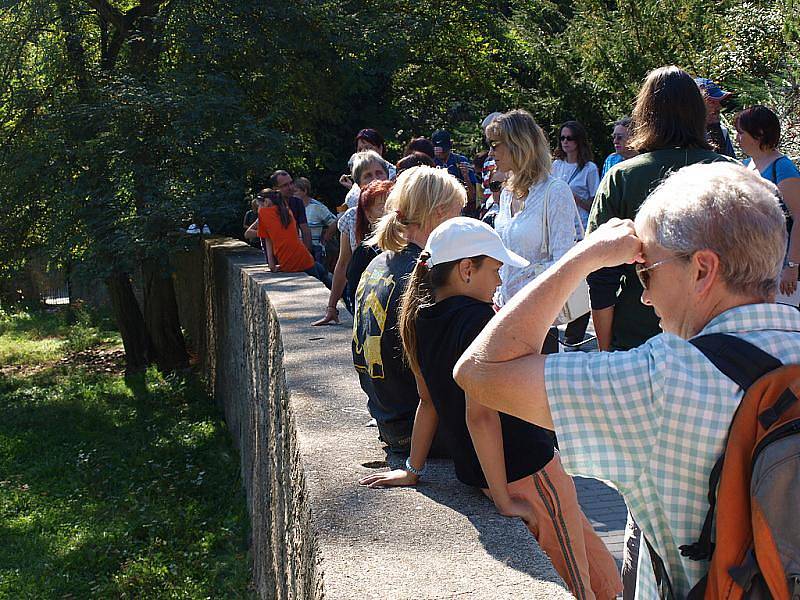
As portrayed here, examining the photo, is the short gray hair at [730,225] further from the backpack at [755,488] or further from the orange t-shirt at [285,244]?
the orange t-shirt at [285,244]

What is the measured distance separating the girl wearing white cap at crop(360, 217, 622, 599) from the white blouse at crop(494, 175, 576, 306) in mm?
1872

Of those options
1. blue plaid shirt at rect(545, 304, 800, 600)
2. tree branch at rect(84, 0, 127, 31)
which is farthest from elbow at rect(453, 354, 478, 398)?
tree branch at rect(84, 0, 127, 31)

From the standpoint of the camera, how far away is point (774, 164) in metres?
5.93

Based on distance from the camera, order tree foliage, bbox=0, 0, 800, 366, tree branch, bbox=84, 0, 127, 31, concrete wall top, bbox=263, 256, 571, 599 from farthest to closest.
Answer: tree branch, bbox=84, 0, 127, 31
tree foliage, bbox=0, 0, 800, 366
concrete wall top, bbox=263, 256, 571, 599

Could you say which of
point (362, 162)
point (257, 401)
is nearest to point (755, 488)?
point (362, 162)

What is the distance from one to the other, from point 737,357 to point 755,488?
259mm

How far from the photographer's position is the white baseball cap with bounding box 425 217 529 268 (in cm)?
299

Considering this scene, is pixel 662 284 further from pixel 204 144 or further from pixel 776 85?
A: pixel 204 144

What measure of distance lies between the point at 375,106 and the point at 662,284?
18061mm

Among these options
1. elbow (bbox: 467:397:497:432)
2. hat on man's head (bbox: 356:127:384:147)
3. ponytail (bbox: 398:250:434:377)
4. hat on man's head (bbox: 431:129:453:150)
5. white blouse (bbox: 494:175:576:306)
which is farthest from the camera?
hat on man's head (bbox: 431:129:453:150)

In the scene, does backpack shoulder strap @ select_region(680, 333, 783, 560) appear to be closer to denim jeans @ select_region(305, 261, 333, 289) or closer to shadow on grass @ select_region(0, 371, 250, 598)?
shadow on grass @ select_region(0, 371, 250, 598)

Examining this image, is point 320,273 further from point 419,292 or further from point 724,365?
point 724,365

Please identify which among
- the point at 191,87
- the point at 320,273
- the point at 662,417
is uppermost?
the point at 191,87

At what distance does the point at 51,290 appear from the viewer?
98.4 feet
